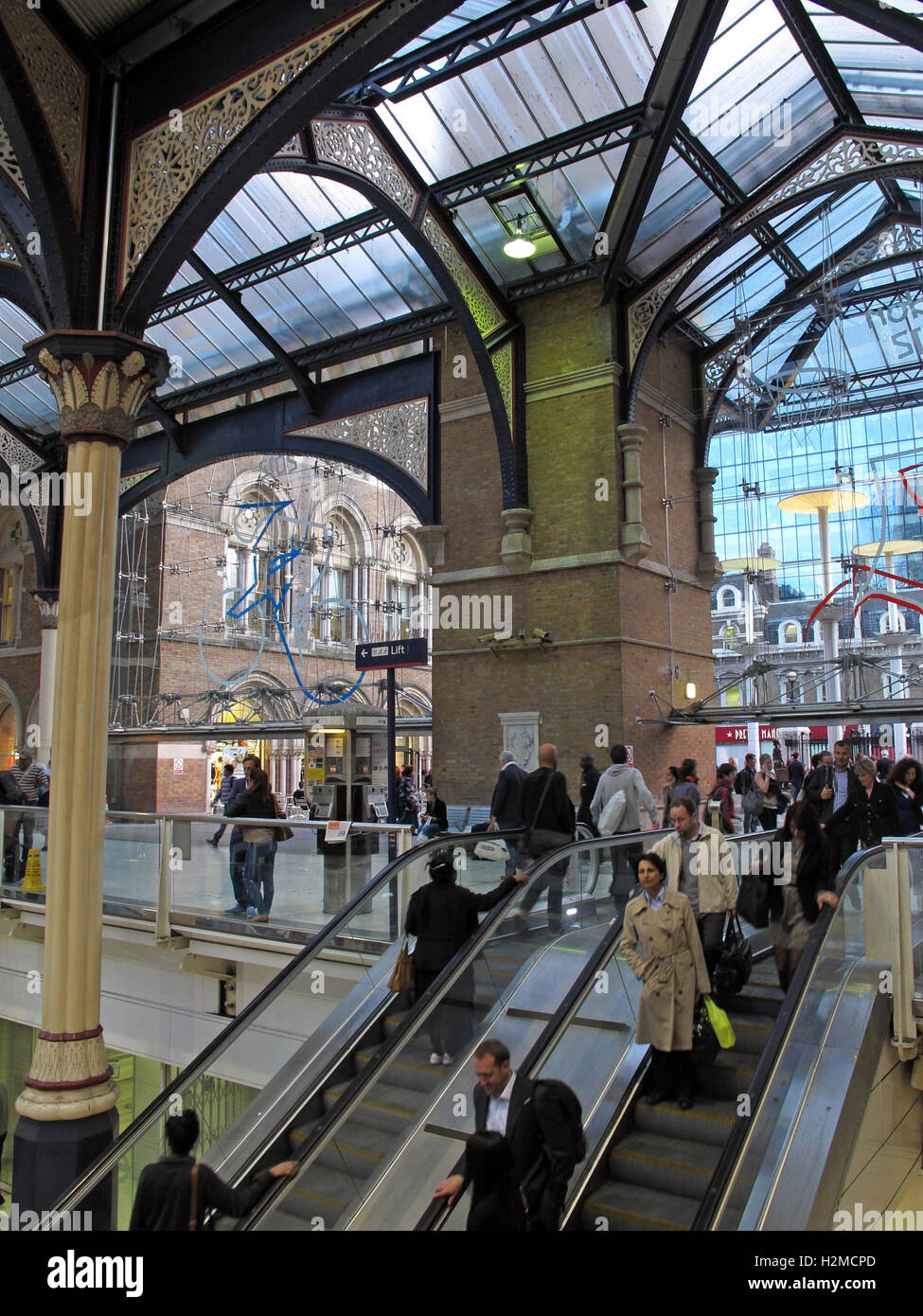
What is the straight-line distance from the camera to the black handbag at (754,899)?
6.46 meters

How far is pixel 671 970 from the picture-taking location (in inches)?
203

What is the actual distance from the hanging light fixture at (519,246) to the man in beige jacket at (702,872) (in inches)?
423

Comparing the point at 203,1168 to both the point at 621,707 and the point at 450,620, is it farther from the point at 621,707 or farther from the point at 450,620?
the point at 450,620

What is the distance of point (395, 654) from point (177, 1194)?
686 centimetres

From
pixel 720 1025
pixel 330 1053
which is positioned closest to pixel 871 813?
pixel 720 1025

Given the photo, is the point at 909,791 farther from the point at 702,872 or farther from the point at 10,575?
the point at 10,575

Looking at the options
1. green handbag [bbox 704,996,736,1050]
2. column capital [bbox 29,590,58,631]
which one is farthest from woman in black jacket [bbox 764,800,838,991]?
column capital [bbox 29,590,58,631]

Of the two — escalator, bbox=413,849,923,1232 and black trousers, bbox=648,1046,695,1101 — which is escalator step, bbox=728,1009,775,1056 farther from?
black trousers, bbox=648,1046,695,1101

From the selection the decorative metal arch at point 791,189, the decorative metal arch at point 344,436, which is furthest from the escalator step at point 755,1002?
the decorative metal arch at point 344,436

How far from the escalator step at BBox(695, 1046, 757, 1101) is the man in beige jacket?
506 mm

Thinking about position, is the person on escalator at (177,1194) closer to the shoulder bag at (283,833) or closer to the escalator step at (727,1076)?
the escalator step at (727,1076)
